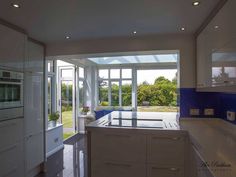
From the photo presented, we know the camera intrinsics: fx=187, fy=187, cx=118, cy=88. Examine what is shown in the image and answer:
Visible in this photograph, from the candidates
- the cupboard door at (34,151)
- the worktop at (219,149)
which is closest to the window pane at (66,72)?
the cupboard door at (34,151)

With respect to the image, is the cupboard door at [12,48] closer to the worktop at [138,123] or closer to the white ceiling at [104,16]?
the white ceiling at [104,16]

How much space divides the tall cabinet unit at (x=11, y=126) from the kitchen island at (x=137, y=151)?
40.4 inches

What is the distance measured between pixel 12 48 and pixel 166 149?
2.35 metres

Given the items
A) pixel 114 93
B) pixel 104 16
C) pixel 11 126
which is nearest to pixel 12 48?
pixel 11 126

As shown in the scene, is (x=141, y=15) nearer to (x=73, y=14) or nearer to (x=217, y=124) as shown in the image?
(x=73, y=14)

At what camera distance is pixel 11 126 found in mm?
2445

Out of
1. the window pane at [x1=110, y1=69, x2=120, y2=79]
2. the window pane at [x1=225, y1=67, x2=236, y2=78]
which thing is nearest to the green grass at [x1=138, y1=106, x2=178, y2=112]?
the window pane at [x1=110, y1=69, x2=120, y2=79]

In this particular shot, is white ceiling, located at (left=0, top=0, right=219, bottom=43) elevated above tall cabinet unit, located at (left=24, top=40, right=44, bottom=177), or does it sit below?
above

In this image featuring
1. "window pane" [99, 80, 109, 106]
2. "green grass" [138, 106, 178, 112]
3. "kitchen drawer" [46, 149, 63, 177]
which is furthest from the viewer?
"window pane" [99, 80, 109, 106]

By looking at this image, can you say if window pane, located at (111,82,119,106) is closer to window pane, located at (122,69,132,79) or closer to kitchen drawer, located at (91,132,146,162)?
window pane, located at (122,69,132,79)

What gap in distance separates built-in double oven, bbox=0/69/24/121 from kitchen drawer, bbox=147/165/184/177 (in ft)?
6.19

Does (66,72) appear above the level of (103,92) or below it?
above

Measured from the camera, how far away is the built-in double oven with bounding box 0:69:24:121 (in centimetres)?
234

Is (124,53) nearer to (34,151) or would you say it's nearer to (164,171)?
(164,171)
